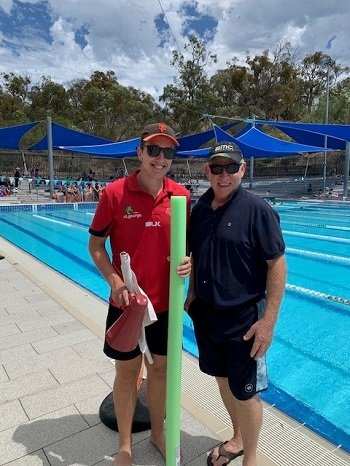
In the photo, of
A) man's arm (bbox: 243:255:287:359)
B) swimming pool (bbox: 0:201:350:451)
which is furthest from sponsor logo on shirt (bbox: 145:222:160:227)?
swimming pool (bbox: 0:201:350:451)

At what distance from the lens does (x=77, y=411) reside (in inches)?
90.5

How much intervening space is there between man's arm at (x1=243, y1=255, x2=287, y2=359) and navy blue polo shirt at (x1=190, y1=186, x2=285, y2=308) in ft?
0.17

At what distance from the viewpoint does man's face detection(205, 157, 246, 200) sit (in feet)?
5.56

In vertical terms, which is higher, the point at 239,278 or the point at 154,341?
the point at 239,278

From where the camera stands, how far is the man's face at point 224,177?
1695 millimetres

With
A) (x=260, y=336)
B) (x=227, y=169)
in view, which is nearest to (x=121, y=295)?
(x=260, y=336)

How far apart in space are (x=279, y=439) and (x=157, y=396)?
0.75m

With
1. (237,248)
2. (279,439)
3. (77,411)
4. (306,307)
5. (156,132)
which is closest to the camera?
(237,248)

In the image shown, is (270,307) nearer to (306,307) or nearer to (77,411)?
(77,411)

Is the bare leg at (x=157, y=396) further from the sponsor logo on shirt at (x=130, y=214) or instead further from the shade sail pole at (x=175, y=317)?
the sponsor logo on shirt at (x=130, y=214)

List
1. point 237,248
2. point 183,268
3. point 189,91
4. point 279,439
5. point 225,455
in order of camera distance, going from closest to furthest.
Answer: point 183,268
point 237,248
point 225,455
point 279,439
point 189,91

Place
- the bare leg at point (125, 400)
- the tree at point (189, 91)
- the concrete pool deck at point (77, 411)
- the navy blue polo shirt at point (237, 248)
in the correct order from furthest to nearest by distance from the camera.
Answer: the tree at point (189, 91)
the concrete pool deck at point (77, 411)
the bare leg at point (125, 400)
the navy blue polo shirt at point (237, 248)

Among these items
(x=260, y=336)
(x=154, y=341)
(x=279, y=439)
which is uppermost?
(x=260, y=336)

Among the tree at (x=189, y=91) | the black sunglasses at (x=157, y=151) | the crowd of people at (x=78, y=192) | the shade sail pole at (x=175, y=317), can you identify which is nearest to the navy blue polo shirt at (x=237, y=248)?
the shade sail pole at (x=175, y=317)
